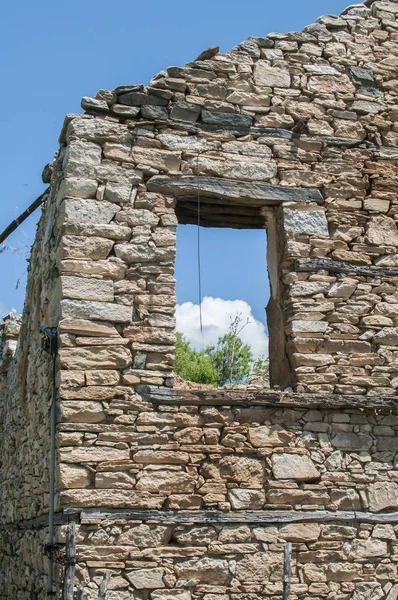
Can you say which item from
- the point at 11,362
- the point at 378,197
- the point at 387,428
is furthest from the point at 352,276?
the point at 11,362

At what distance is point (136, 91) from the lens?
7.43 m

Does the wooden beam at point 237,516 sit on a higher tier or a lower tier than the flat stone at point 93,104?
lower

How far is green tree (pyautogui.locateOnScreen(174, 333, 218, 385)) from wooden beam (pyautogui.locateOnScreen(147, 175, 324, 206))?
473 inches

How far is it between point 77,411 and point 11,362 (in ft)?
17.7

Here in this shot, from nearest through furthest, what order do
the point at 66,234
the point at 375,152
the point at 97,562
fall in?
the point at 97,562, the point at 66,234, the point at 375,152

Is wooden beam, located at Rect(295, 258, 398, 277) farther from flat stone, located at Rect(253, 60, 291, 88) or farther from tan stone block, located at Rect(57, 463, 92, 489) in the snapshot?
tan stone block, located at Rect(57, 463, 92, 489)

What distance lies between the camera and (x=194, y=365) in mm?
21859

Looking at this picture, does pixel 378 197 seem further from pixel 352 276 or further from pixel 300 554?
pixel 300 554

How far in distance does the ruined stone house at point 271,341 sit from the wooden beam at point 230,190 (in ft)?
0.06

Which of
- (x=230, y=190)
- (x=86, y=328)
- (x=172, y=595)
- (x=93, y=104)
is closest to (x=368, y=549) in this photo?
(x=172, y=595)

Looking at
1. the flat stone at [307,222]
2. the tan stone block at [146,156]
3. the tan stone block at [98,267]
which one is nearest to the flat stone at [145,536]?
the tan stone block at [98,267]

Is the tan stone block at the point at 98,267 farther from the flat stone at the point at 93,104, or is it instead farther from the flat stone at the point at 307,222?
the flat stone at the point at 307,222

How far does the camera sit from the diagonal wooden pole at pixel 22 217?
920 cm

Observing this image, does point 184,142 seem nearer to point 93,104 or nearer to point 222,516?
point 93,104
